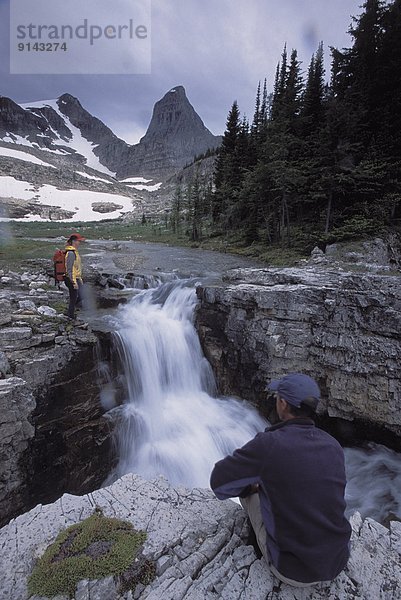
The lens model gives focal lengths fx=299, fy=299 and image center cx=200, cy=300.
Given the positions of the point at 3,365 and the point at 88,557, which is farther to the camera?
the point at 3,365

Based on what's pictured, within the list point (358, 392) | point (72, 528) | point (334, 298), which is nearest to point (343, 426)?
point (358, 392)

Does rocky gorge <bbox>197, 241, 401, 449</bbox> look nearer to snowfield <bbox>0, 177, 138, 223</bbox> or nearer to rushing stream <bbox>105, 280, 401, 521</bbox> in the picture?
rushing stream <bbox>105, 280, 401, 521</bbox>

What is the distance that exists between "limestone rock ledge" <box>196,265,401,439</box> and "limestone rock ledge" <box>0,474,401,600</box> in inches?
246

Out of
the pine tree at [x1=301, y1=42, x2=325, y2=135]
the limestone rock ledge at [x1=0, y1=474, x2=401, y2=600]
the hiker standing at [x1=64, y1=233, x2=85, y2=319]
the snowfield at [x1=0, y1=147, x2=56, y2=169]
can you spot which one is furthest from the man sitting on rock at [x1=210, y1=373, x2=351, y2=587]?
the snowfield at [x1=0, y1=147, x2=56, y2=169]

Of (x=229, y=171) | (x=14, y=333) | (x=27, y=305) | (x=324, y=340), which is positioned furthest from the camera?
(x=229, y=171)

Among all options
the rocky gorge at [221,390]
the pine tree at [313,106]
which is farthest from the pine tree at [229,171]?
the rocky gorge at [221,390]

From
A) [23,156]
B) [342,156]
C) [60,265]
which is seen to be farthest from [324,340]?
[23,156]

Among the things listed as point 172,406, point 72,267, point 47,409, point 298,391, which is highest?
point 72,267

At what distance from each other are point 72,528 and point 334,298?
8.68 meters

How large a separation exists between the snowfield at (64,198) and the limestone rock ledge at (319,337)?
91.6 m

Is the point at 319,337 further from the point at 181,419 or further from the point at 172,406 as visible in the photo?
the point at 172,406

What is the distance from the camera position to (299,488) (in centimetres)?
225

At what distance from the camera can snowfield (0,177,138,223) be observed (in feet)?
323

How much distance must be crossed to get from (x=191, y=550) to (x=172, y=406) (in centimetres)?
667
